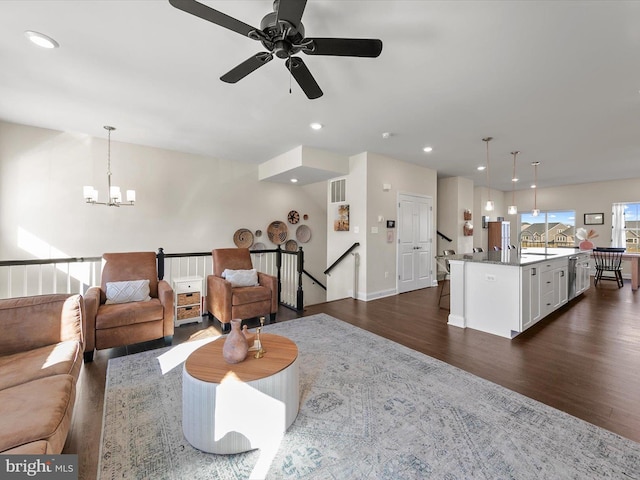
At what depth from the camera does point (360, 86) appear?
9.36 ft

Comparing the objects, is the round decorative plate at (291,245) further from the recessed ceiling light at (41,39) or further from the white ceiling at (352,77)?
the recessed ceiling light at (41,39)

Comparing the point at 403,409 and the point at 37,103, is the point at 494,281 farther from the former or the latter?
the point at 37,103

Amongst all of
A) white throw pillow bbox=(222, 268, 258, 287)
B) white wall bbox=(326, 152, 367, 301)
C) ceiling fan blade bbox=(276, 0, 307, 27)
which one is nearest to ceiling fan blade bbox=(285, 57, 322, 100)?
ceiling fan blade bbox=(276, 0, 307, 27)

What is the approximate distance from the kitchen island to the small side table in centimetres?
353

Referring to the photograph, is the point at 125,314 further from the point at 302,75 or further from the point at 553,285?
the point at 553,285

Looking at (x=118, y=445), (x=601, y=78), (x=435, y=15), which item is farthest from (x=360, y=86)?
(x=118, y=445)

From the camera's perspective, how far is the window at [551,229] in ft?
28.4

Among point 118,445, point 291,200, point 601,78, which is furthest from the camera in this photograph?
point 291,200

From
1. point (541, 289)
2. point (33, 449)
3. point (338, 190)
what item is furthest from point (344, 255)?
point (33, 449)

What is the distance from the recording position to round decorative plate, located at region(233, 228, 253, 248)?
5875 millimetres

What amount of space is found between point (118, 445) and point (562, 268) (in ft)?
19.6

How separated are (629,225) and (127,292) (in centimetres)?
1158

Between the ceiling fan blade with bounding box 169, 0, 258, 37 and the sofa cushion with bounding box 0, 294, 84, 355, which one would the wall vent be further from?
the sofa cushion with bounding box 0, 294, 84, 355

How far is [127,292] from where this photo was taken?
3.30 metres
